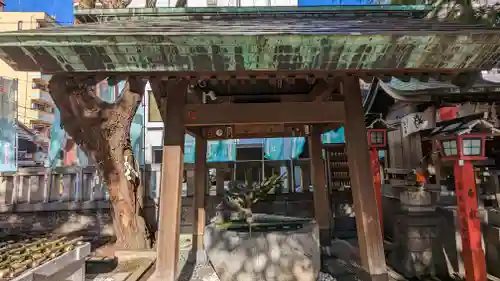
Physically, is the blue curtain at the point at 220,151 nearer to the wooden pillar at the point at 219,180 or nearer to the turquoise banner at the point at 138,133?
the turquoise banner at the point at 138,133

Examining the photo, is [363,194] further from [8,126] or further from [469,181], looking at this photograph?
[8,126]

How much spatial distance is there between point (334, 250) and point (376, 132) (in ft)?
11.2

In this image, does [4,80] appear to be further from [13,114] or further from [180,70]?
[180,70]

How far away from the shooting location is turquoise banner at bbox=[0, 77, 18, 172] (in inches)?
347

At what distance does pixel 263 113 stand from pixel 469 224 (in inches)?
161

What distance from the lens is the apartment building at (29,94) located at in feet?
87.0

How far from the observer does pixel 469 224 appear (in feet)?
17.3

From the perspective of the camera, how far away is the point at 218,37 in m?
2.96

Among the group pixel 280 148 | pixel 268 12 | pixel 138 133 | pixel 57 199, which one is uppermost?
pixel 268 12

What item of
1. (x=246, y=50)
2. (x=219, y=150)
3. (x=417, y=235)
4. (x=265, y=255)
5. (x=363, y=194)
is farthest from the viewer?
(x=219, y=150)

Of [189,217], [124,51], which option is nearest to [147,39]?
[124,51]

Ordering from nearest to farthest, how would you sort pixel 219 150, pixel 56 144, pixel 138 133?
1. pixel 56 144
2. pixel 138 133
3. pixel 219 150

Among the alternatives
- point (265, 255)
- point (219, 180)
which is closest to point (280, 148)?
point (219, 180)

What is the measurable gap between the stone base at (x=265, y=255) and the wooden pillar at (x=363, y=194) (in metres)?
1.18
